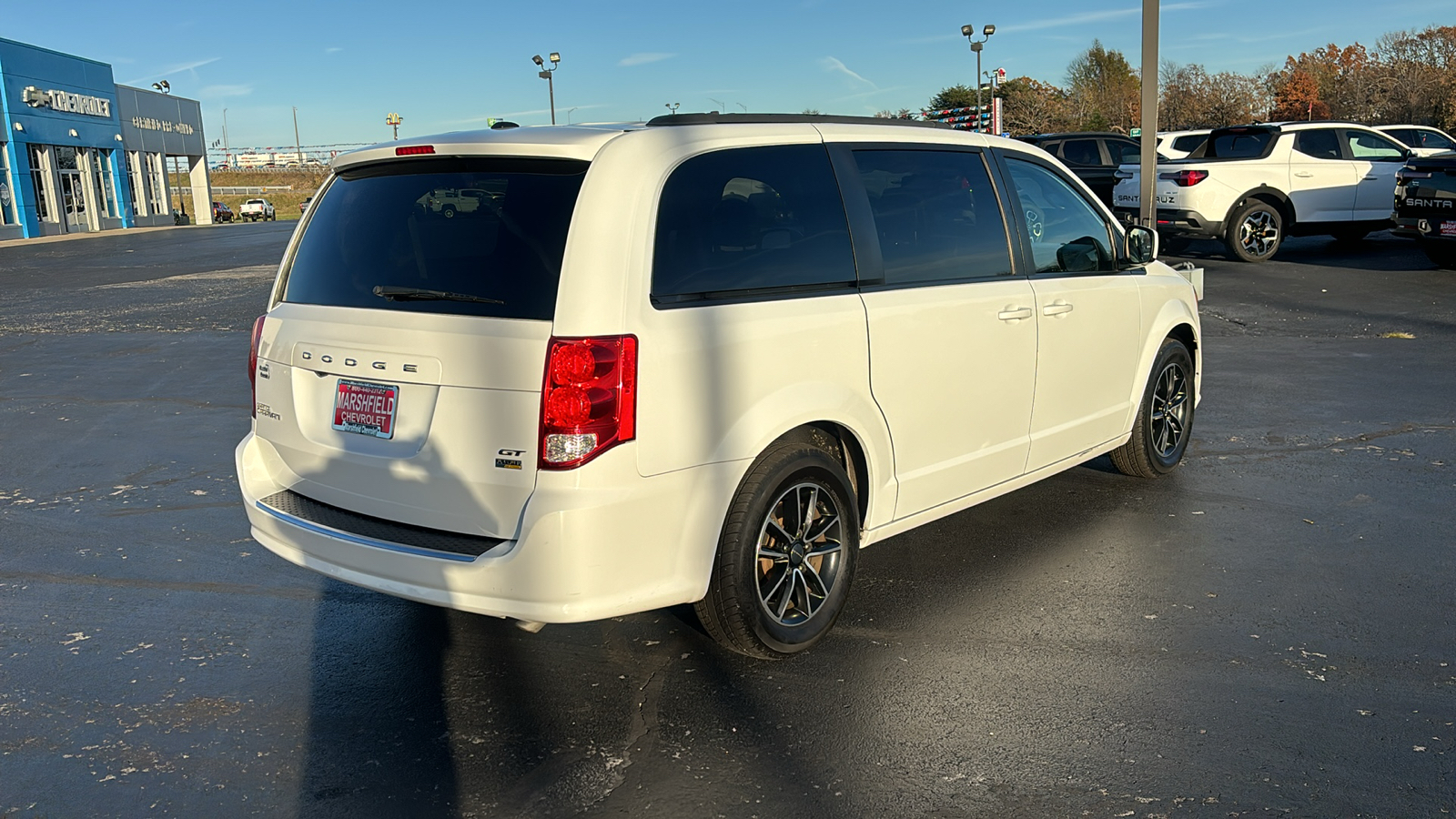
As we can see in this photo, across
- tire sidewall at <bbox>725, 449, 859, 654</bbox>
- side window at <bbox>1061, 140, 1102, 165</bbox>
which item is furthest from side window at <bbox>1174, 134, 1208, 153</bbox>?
tire sidewall at <bbox>725, 449, 859, 654</bbox>

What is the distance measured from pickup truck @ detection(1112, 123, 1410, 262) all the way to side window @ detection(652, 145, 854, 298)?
14.5 m

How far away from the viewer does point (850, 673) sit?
13.3 ft

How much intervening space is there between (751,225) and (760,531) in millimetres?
1020

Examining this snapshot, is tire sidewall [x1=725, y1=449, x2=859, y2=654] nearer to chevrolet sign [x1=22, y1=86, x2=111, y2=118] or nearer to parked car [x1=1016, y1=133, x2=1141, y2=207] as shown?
parked car [x1=1016, y1=133, x2=1141, y2=207]

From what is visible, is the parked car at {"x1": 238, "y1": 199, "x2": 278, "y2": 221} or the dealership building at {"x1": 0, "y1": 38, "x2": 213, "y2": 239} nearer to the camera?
the dealership building at {"x1": 0, "y1": 38, "x2": 213, "y2": 239}

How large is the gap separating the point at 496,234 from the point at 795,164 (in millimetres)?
1140

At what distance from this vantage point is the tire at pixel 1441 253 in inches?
618

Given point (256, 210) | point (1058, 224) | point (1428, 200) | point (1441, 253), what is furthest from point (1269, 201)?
point (256, 210)

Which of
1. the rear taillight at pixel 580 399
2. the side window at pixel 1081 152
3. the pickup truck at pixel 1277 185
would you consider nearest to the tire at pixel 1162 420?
the rear taillight at pixel 580 399

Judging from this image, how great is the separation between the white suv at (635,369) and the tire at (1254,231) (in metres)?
14.2

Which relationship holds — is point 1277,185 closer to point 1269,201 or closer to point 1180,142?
point 1269,201

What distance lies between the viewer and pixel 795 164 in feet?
13.8

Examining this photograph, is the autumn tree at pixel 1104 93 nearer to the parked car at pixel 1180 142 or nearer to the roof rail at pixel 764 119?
the parked car at pixel 1180 142

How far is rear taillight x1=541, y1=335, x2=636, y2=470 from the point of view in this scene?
136 inches
